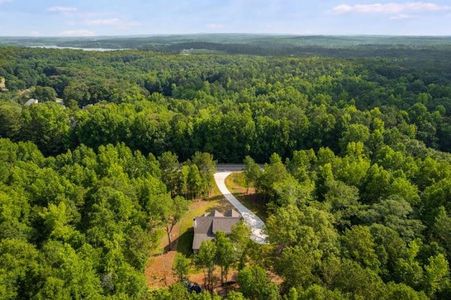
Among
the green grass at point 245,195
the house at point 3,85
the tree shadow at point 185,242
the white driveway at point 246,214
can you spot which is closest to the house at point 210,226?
the tree shadow at point 185,242

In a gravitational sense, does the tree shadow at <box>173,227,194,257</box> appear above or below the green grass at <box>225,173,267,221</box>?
below

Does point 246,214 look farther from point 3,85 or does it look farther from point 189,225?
point 3,85

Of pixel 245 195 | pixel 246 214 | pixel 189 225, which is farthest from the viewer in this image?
pixel 245 195

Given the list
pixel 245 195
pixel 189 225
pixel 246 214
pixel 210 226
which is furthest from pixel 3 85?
pixel 210 226

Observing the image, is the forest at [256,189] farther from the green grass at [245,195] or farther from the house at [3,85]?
the house at [3,85]

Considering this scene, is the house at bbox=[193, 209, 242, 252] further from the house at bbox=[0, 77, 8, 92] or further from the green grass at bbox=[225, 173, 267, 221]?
the house at bbox=[0, 77, 8, 92]

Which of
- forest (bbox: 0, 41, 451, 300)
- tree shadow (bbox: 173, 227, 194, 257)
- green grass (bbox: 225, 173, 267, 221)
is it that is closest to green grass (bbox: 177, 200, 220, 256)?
tree shadow (bbox: 173, 227, 194, 257)
